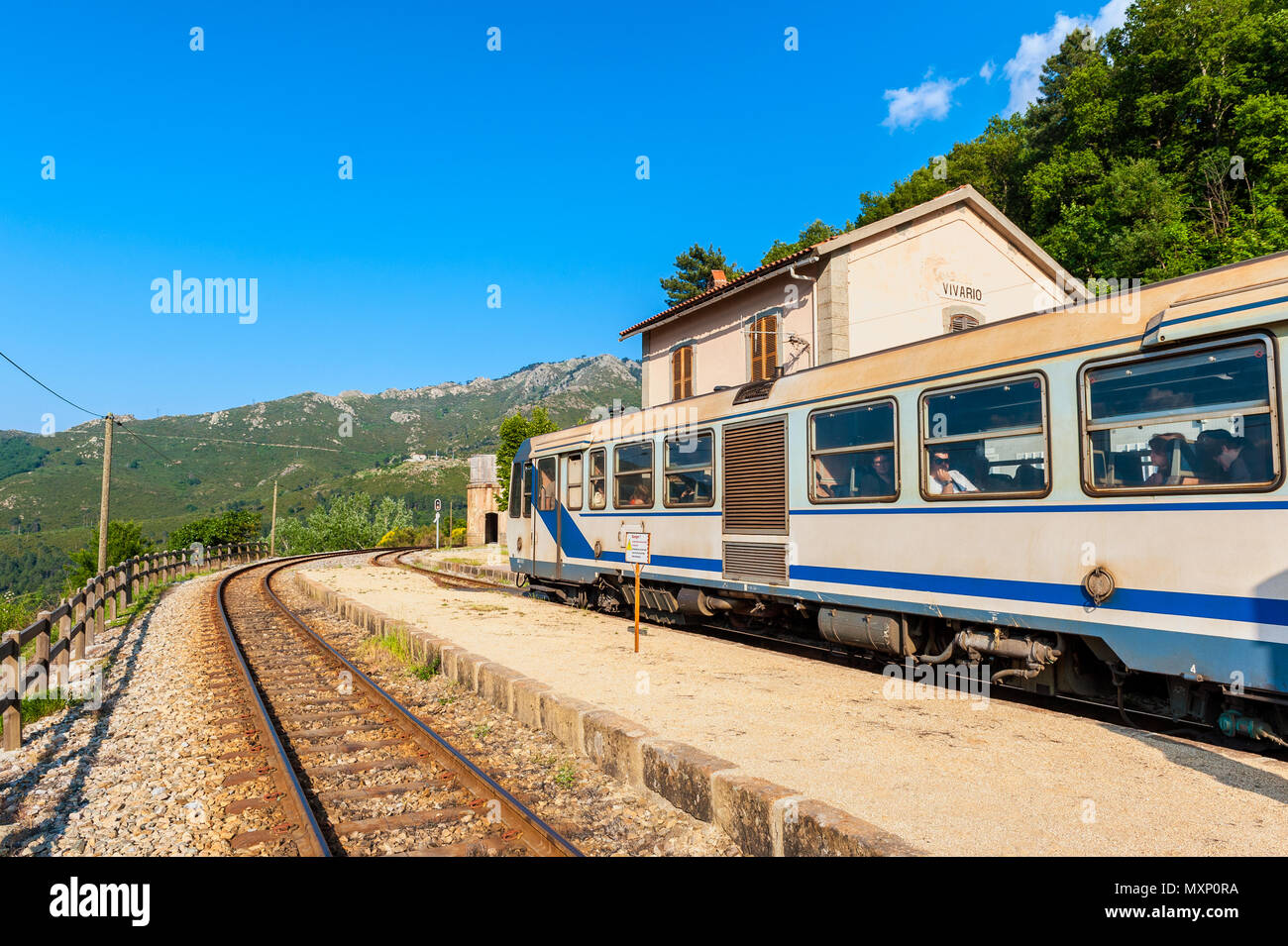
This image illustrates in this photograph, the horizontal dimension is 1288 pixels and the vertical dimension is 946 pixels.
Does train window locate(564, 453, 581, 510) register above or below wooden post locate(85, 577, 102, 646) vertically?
above

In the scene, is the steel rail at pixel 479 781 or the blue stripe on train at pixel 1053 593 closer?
the steel rail at pixel 479 781

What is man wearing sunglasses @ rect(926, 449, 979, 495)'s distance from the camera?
24.4 feet

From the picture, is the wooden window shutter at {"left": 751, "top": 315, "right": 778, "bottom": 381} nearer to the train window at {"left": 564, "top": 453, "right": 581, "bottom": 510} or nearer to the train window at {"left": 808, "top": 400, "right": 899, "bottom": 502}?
the train window at {"left": 564, "top": 453, "right": 581, "bottom": 510}

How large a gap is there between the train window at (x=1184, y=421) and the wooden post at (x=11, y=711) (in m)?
9.34

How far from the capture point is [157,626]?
15.1m

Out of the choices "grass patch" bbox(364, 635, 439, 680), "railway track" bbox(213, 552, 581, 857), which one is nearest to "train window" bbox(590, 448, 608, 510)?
"grass patch" bbox(364, 635, 439, 680)

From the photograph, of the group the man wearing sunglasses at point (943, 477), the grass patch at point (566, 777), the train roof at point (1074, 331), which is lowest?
the grass patch at point (566, 777)

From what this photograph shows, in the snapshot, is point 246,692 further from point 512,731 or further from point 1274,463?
point 1274,463

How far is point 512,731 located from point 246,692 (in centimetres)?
371

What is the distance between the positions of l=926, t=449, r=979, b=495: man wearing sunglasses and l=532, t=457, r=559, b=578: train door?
342 inches

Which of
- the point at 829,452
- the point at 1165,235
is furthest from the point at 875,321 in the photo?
the point at 1165,235

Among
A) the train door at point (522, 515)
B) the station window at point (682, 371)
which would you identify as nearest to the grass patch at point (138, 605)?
the train door at point (522, 515)

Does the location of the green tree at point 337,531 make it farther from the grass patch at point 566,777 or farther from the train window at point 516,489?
the grass patch at point 566,777

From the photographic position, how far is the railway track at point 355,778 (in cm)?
490
